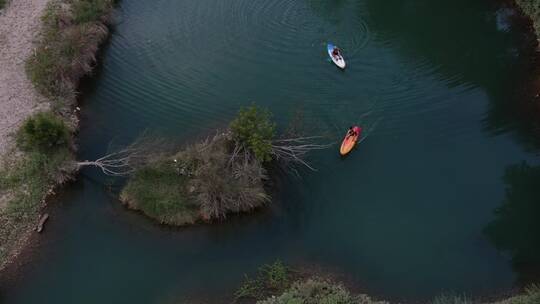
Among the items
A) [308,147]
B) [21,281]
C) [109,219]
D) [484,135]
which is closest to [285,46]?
[308,147]

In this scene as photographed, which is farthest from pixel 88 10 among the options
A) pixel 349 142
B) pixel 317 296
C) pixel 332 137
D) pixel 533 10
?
pixel 533 10

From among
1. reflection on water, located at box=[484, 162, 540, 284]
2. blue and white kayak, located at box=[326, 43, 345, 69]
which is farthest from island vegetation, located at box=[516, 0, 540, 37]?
blue and white kayak, located at box=[326, 43, 345, 69]

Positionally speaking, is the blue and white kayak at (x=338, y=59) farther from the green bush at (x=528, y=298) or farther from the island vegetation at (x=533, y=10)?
the green bush at (x=528, y=298)

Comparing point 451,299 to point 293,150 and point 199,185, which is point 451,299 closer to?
point 293,150

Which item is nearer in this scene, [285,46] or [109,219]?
[109,219]

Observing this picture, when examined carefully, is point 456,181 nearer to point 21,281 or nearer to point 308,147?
point 308,147

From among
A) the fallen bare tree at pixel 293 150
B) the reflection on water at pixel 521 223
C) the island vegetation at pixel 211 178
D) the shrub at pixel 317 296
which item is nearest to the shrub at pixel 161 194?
the island vegetation at pixel 211 178

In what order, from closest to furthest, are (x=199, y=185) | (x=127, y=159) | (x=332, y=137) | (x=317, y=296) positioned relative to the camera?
1. (x=317, y=296)
2. (x=199, y=185)
3. (x=127, y=159)
4. (x=332, y=137)
